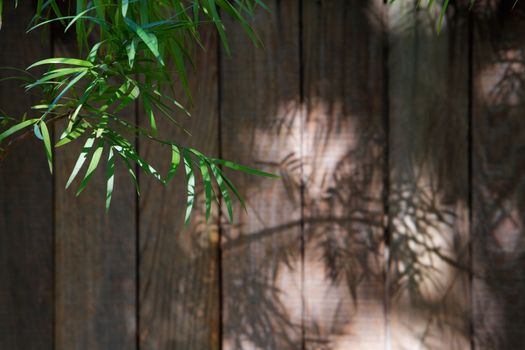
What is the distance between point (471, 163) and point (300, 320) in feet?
1.59

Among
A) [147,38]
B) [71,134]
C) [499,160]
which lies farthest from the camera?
[499,160]

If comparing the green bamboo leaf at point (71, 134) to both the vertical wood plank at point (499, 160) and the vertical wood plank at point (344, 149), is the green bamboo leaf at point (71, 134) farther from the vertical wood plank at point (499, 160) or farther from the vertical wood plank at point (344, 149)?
the vertical wood plank at point (499, 160)

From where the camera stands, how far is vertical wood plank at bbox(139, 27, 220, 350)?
1611mm

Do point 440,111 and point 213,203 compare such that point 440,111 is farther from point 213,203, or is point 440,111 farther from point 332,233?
point 213,203

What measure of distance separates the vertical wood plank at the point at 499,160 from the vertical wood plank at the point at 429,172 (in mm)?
27

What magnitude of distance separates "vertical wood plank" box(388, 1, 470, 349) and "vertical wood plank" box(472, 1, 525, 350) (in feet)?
0.09

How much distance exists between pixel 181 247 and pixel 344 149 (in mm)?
403

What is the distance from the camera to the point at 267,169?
1.60 meters

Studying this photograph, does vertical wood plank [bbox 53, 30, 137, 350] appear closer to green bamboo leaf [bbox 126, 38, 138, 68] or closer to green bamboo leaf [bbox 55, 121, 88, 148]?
green bamboo leaf [bbox 55, 121, 88, 148]

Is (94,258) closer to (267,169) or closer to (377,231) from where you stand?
(267,169)

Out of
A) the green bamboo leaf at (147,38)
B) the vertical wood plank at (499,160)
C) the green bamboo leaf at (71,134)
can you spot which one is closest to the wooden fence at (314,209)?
the vertical wood plank at (499,160)

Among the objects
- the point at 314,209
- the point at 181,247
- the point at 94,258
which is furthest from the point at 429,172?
the point at 94,258

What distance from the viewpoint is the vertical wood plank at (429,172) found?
62.1 inches

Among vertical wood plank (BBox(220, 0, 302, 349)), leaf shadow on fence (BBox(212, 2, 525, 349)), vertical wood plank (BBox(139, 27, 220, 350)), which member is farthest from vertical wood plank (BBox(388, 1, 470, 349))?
vertical wood plank (BBox(139, 27, 220, 350))
